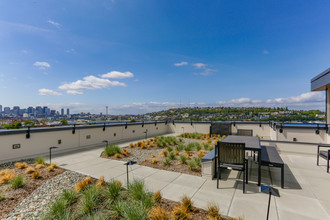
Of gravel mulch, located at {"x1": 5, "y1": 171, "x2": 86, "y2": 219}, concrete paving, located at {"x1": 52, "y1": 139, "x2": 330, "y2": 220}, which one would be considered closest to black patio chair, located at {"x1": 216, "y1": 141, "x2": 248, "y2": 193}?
concrete paving, located at {"x1": 52, "y1": 139, "x2": 330, "y2": 220}

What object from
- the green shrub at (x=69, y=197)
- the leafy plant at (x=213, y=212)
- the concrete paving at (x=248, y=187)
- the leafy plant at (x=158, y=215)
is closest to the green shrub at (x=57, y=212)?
the green shrub at (x=69, y=197)

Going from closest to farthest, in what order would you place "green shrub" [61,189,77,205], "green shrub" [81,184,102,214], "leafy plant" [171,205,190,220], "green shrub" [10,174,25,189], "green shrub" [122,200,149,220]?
"green shrub" [122,200,149,220]
"leafy plant" [171,205,190,220]
"green shrub" [81,184,102,214]
"green shrub" [61,189,77,205]
"green shrub" [10,174,25,189]

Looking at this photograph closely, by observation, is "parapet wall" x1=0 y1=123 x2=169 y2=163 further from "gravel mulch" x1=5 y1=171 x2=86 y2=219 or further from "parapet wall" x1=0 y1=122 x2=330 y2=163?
"gravel mulch" x1=5 y1=171 x2=86 y2=219

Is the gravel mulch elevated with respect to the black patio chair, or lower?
lower

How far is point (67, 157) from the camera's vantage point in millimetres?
6270

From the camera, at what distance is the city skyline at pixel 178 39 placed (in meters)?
8.73

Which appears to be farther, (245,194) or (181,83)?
(181,83)

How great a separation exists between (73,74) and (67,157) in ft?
47.3

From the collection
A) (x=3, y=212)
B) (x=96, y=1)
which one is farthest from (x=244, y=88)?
(x=3, y=212)

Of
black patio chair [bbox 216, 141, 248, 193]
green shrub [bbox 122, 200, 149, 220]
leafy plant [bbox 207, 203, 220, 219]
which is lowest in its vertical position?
leafy plant [bbox 207, 203, 220, 219]

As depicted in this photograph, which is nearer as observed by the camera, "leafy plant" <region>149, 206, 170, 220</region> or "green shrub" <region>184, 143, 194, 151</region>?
"leafy plant" <region>149, 206, 170, 220</region>

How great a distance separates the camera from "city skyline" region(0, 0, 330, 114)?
873 centimetres

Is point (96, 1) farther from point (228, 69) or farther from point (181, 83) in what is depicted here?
point (181, 83)

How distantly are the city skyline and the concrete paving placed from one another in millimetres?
6782
